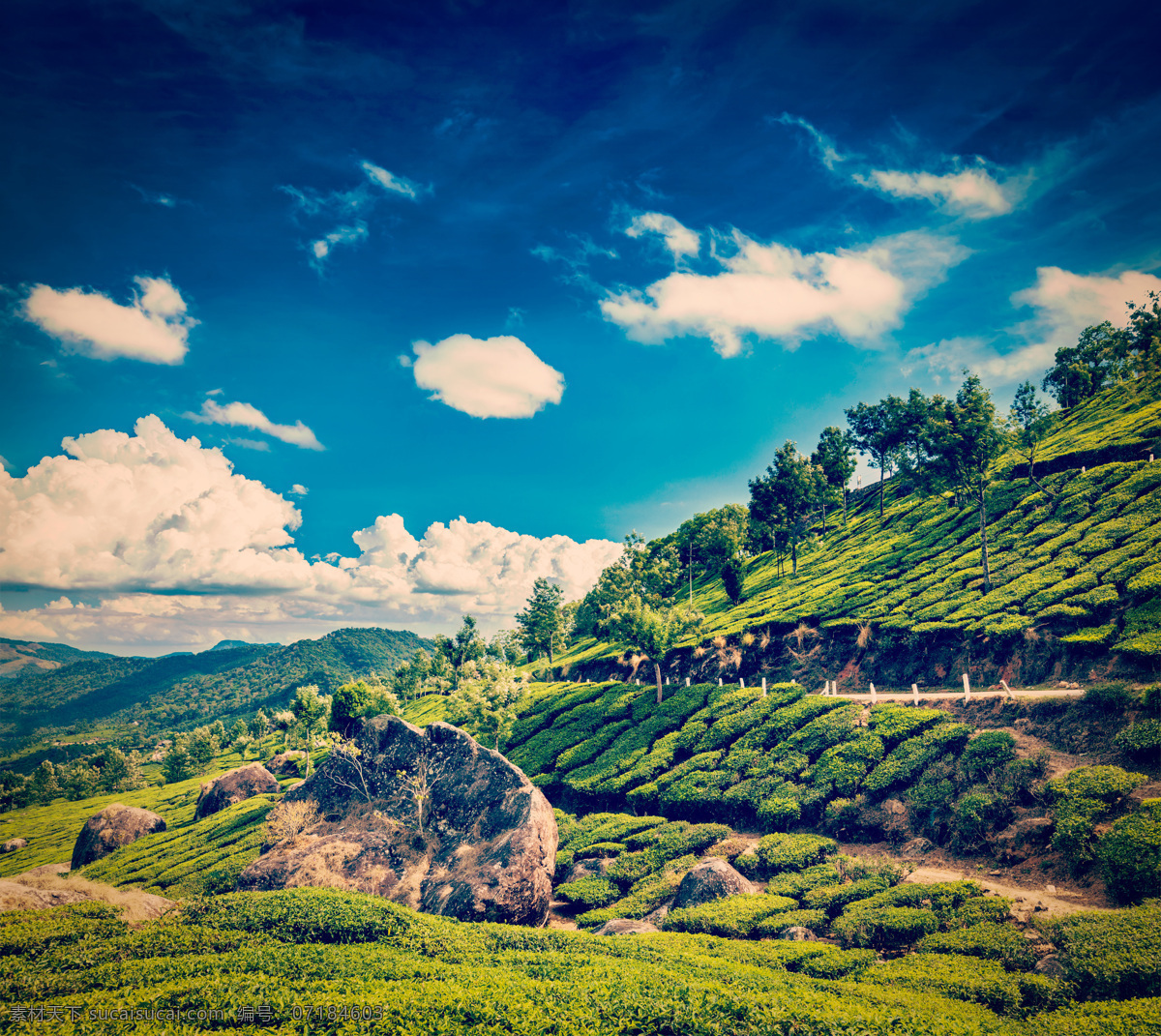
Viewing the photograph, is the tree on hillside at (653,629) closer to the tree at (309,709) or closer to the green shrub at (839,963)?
the green shrub at (839,963)

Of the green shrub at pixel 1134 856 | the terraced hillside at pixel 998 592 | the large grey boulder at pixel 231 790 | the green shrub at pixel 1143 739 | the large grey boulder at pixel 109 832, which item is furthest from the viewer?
the large grey boulder at pixel 231 790

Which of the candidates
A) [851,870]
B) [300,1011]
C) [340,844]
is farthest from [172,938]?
[851,870]

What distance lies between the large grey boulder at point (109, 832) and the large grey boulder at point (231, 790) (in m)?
3.79

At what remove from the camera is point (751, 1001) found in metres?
11.6

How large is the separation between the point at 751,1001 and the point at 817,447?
7549 centimetres

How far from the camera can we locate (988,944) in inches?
550

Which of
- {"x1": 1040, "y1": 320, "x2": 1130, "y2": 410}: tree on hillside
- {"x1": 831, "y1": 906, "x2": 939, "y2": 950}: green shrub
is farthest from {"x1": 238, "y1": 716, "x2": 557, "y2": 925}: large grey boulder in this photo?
{"x1": 1040, "y1": 320, "x2": 1130, "y2": 410}: tree on hillside

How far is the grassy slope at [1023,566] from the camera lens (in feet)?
89.2

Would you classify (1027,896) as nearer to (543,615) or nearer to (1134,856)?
(1134,856)

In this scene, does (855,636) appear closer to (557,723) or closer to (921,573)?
(921,573)

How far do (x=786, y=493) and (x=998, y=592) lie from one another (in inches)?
1126

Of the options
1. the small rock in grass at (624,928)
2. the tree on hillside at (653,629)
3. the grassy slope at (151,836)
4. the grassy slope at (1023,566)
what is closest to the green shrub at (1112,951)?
the small rock in grass at (624,928)

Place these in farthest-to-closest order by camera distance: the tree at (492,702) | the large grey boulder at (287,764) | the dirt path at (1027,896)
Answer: the large grey boulder at (287,764)
the tree at (492,702)
the dirt path at (1027,896)

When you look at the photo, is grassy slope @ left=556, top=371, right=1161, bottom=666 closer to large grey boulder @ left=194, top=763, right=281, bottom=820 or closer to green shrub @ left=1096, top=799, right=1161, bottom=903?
green shrub @ left=1096, top=799, right=1161, bottom=903
